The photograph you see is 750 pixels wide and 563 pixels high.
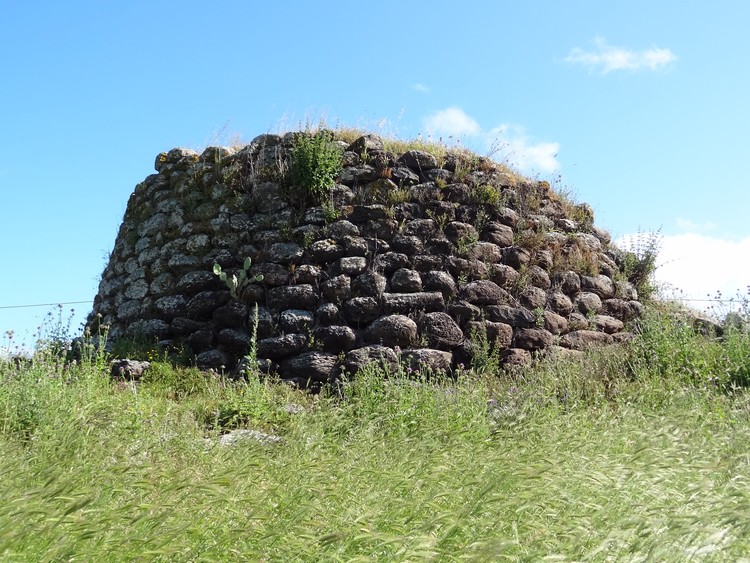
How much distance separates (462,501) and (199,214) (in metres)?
6.95

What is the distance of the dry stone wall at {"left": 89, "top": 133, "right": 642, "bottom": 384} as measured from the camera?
8.12 meters

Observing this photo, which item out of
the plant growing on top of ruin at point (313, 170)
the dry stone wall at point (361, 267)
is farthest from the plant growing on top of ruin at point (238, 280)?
A: the plant growing on top of ruin at point (313, 170)

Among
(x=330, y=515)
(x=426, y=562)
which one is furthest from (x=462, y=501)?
(x=426, y=562)

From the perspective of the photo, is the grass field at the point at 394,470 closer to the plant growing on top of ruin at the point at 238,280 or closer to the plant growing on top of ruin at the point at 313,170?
the plant growing on top of ruin at the point at 238,280

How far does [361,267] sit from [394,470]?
4789 millimetres

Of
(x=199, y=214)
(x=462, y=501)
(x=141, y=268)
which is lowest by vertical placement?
(x=462, y=501)

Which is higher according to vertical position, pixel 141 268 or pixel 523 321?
pixel 141 268

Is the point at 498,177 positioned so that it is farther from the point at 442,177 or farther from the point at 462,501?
the point at 462,501

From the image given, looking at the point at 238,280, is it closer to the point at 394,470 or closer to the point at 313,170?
the point at 313,170

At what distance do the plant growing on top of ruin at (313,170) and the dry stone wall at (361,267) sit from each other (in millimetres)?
105

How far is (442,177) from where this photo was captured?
9.29 metres

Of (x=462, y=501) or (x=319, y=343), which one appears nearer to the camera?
(x=462, y=501)

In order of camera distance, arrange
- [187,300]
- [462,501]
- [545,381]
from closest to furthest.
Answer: [462,501] < [545,381] < [187,300]

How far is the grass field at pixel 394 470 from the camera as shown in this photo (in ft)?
8.05
